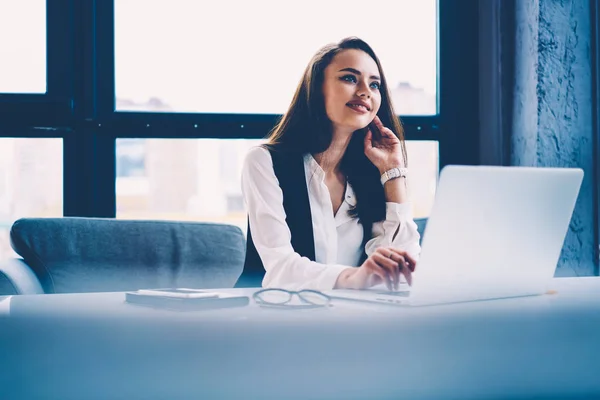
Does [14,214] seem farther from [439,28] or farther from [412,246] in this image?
[439,28]

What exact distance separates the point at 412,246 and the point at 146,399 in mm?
1310

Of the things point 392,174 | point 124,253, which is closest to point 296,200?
point 392,174

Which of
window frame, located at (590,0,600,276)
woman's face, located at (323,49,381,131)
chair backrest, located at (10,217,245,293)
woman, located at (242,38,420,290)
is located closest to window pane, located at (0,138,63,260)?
chair backrest, located at (10,217,245,293)

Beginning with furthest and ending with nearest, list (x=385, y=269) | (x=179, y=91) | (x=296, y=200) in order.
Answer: (x=179, y=91), (x=296, y=200), (x=385, y=269)

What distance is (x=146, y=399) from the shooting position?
2.79ft

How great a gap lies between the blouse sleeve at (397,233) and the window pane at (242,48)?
106 centimetres

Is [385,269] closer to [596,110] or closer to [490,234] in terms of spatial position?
[490,234]

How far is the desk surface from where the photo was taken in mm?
859

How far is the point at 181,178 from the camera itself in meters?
2.95

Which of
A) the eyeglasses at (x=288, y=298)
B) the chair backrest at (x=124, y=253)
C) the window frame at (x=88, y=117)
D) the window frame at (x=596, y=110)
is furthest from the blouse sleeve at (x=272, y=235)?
the window frame at (x=596, y=110)

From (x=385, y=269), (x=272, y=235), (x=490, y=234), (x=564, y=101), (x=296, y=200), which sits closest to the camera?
(x=490, y=234)

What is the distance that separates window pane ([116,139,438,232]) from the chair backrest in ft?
1.58

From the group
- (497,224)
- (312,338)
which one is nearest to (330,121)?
(497,224)

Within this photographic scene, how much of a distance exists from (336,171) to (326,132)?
13 centimetres
